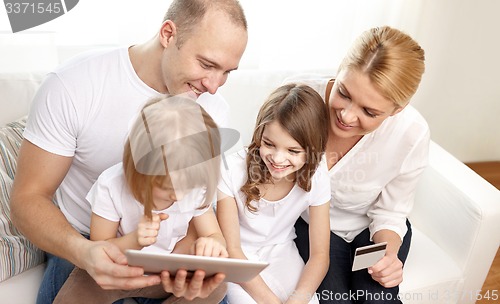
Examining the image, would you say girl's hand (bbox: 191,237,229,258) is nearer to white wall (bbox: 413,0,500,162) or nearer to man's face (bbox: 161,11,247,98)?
man's face (bbox: 161,11,247,98)

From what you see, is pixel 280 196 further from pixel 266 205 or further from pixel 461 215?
pixel 461 215

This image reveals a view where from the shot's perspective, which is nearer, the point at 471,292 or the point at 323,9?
the point at 471,292

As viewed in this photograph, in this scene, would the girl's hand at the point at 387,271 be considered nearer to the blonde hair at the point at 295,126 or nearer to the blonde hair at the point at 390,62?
the blonde hair at the point at 295,126

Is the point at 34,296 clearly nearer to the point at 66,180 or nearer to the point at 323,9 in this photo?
the point at 66,180

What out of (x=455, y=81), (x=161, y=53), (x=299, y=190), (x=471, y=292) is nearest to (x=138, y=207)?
(x=161, y=53)

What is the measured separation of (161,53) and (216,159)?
12.6 inches

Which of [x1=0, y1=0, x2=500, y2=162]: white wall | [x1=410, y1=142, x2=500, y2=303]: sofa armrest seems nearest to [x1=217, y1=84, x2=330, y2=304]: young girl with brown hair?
[x1=410, y1=142, x2=500, y2=303]: sofa armrest

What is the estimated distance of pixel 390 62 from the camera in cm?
139

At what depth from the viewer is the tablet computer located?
100 cm

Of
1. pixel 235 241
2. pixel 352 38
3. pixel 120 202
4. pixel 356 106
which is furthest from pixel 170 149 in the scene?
pixel 352 38

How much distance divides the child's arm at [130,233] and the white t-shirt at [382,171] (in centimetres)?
66

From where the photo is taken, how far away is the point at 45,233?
1.27 meters

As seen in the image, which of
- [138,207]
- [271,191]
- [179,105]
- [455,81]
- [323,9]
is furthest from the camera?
[455,81]

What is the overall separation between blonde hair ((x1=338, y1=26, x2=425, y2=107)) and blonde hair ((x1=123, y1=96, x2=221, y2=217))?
1.49 ft
